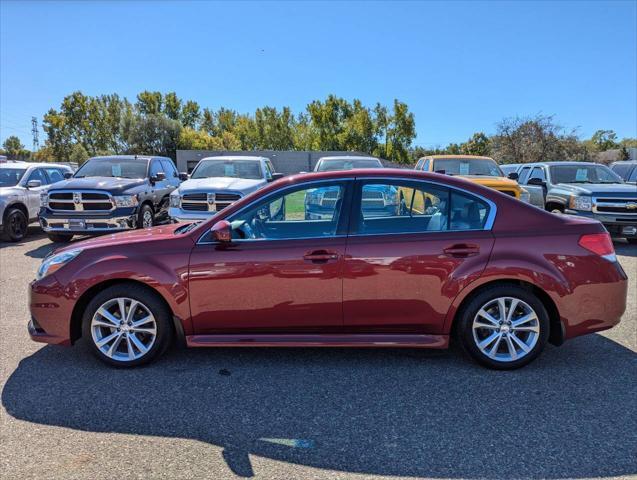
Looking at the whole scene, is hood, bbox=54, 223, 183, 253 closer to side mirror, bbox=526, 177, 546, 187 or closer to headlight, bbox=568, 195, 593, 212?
headlight, bbox=568, 195, 593, 212

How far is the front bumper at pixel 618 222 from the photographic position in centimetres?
997

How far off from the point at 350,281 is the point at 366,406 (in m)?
0.96

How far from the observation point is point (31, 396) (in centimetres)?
353

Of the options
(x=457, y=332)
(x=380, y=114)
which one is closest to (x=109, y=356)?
(x=457, y=332)

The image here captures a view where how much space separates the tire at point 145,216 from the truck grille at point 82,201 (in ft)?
2.43

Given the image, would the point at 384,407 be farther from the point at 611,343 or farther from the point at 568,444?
the point at 611,343

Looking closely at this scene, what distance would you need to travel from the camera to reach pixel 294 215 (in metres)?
4.16

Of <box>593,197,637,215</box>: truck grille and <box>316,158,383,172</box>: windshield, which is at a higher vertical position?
<box>316,158,383,172</box>: windshield

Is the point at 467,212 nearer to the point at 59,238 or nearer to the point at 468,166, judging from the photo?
the point at 468,166

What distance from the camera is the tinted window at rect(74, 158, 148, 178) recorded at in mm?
10859

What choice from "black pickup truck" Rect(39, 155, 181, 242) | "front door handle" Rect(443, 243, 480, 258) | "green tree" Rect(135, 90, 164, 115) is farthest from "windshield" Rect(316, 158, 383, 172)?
"green tree" Rect(135, 90, 164, 115)

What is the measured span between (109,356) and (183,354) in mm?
625

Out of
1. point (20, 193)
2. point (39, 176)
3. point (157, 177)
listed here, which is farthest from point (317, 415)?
point (39, 176)

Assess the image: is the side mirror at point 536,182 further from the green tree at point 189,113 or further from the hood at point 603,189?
the green tree at point 189,113
